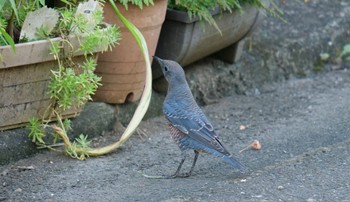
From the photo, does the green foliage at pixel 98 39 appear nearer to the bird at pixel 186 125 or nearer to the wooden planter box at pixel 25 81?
the wooden planter box at pixel 25 81

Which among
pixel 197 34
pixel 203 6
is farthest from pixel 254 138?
pixel 203 6

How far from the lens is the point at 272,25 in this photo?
26.4 feet

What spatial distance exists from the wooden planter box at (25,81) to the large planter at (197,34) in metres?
1.03

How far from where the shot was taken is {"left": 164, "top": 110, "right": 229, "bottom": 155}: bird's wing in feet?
16.7

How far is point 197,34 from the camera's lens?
6277 mm

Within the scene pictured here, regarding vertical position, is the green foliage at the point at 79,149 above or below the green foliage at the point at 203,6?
below

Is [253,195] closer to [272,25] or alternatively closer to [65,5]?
[65,5]

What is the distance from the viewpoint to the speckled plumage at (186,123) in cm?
507

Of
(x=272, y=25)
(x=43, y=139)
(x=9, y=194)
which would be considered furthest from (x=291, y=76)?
(x=9, y=194)

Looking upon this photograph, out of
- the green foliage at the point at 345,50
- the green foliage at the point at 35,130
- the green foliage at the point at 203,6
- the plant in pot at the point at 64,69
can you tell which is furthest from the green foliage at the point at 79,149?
the green foliage at the point at 345,50

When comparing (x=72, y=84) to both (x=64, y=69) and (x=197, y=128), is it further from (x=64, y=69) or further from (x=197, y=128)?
(x=197, y=128)

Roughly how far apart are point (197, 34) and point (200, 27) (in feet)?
0.22

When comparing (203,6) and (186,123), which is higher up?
(203,6)

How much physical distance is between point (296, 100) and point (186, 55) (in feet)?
4.03
